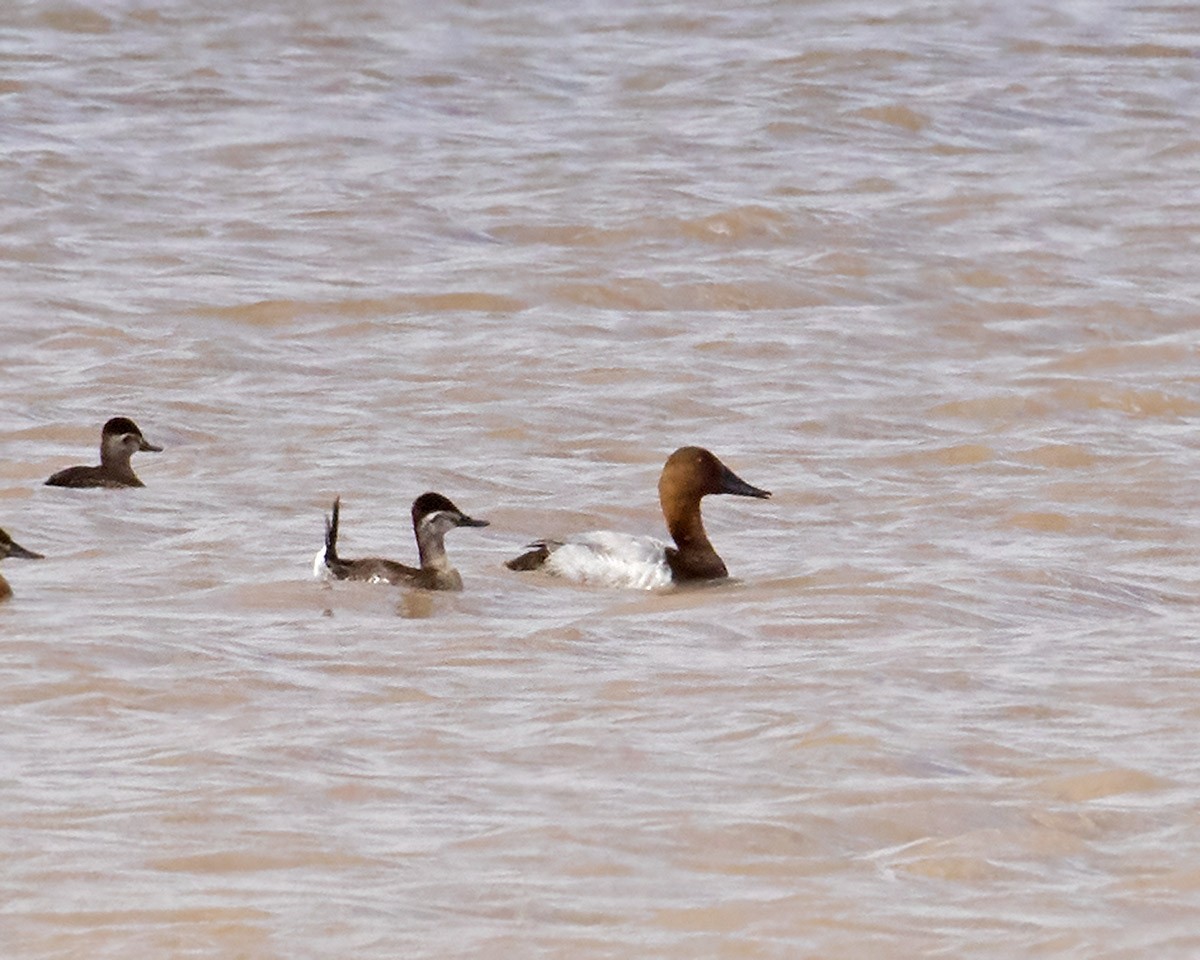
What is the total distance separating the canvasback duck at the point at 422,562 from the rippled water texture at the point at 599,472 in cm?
8

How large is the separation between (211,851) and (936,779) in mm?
1870

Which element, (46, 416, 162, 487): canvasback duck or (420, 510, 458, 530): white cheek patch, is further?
(46, 416, 162, 487): canvasback duck

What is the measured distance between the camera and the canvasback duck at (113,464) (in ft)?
36.9

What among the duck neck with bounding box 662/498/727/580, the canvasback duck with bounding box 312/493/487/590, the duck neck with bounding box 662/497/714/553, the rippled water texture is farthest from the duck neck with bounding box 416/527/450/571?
the duck neck with bounding box 662/497/714/553

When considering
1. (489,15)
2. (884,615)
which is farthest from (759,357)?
(489,15)

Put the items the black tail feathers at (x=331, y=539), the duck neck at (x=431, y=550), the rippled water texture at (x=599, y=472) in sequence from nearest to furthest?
1. the rippled water texture at (x=599, y=472)
2. the black tail feathers at (x=331, y=539)
3. the duck neck at (x=431, y=550)

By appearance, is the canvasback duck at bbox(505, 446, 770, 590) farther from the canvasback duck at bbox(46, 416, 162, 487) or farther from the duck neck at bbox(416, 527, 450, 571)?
the canvasback duck at bbox(46, 416, 162, 487)

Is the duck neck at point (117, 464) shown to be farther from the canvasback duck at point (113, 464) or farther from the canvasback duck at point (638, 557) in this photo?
the canvasback duck at point (638, 557)

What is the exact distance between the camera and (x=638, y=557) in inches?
402

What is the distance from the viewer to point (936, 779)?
7.61 metres

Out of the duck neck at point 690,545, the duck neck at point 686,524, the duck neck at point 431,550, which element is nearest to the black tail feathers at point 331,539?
the duck neck at point 431,550

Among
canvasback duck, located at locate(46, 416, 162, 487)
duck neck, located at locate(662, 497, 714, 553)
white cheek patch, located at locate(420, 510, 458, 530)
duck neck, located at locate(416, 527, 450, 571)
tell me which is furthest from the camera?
canvasback duck, located at locate(46, 416, 162, 487)

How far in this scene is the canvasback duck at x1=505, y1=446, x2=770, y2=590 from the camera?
10.1 m

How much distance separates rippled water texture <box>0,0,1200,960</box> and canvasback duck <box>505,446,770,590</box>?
11cm
